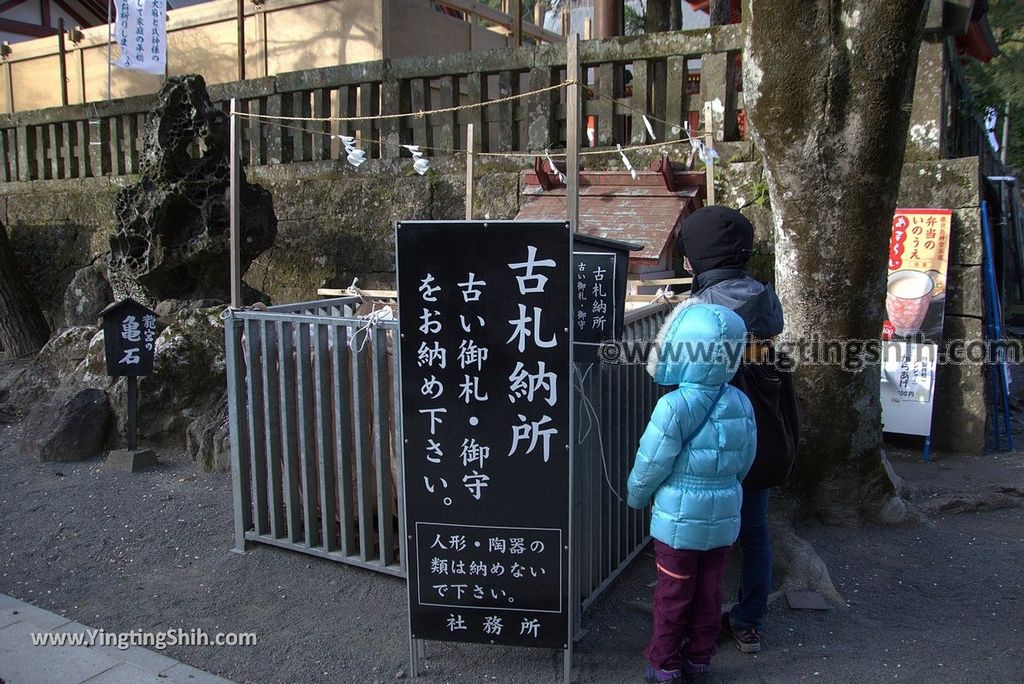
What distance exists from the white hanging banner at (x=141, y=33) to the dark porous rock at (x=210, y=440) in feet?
20.9

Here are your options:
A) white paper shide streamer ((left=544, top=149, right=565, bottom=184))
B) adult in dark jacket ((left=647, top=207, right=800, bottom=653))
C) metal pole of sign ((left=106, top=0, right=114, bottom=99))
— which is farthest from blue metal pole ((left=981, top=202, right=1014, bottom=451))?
metal pole of sign ((left=106, top=0, right=114, bottom=99))

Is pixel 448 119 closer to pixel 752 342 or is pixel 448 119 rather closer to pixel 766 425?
pixel 752 342

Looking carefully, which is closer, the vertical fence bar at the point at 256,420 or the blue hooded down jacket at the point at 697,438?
the blue hooded down jacket at the point at 697,438

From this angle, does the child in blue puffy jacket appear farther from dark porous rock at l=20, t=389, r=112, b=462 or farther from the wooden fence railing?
dark porous rock at l=20, t=389, r=112, b=462

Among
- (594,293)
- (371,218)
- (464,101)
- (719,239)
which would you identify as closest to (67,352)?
(371,218)

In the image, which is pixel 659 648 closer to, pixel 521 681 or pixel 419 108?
pixel 521 681

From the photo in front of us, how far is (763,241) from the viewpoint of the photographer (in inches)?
259

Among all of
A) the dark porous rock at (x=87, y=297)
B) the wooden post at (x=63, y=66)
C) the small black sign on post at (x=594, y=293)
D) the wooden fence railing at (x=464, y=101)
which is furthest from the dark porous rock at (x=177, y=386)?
the wooden post at (x=63, y=66)

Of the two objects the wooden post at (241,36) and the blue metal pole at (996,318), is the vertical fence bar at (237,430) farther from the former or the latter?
the wooden post at (241,36)

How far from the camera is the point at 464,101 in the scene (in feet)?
29.5

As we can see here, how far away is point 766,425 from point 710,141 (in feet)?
11.4

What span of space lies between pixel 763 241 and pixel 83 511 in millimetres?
5380

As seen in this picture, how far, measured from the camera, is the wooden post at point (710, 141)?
5727 millimetres

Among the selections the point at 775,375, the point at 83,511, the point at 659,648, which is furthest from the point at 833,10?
the point at 83,511
